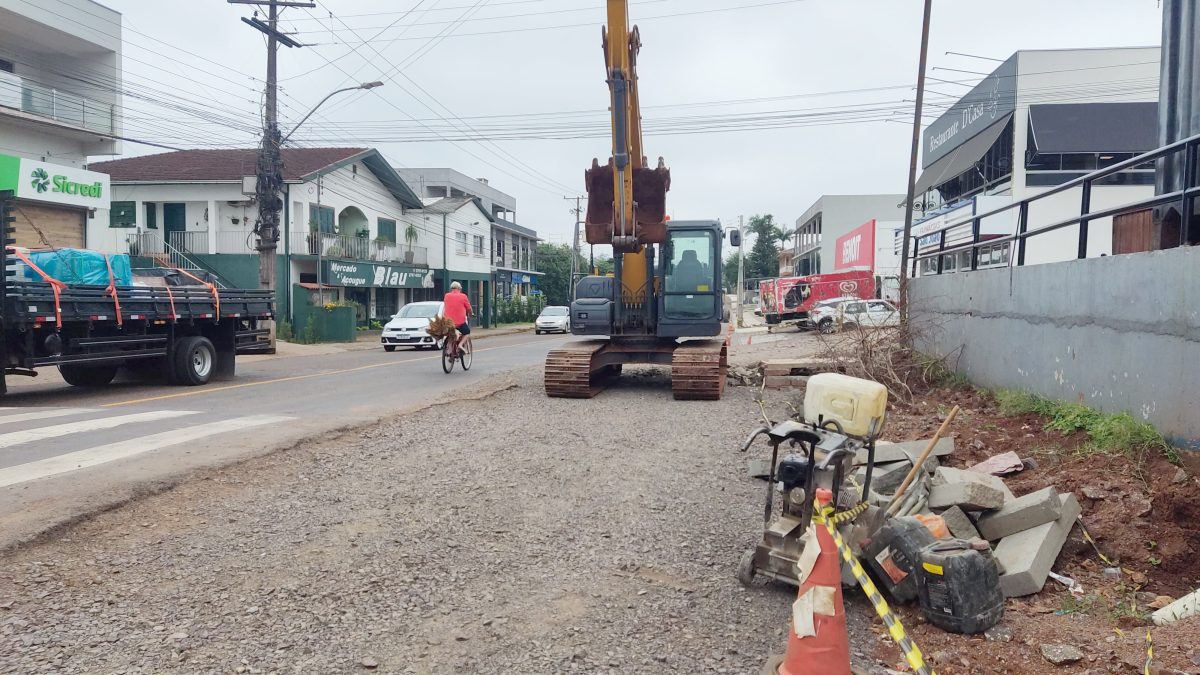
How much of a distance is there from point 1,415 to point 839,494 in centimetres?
999

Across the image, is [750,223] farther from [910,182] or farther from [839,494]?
[839,494]

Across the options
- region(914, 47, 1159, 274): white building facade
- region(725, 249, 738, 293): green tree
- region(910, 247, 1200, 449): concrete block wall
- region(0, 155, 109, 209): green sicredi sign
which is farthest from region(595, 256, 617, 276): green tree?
region(725, 249, 738, 293): green tree

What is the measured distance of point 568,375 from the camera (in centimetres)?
1262

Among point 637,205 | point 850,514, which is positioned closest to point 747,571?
point 850,514

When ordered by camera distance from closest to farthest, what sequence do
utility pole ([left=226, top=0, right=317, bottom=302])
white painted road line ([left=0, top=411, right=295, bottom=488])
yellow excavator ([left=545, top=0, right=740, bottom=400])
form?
white painted road line ([left=0, top=411, right=295, bottom=488])
yellow excavator ([left=545, top=0, right=740, bottom=400])
utility pole ([left=226, top=0, right=317, bottom=302])

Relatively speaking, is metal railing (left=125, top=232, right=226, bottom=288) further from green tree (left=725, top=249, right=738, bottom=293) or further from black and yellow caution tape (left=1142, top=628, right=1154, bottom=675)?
green tree (left=725, top=249, right=738, bottom=293)

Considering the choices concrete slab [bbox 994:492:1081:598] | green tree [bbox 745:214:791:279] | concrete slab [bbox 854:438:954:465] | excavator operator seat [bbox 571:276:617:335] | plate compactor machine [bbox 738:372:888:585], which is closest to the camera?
plate compactor machine [bbox 738:372:888:585]

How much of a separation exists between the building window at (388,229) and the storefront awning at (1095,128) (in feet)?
93.7

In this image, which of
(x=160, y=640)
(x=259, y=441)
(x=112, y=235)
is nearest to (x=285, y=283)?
(x=112, y=235)

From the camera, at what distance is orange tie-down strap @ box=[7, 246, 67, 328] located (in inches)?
456

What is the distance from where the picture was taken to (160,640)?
151 inches

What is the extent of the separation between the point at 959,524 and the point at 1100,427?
1937 millimetres

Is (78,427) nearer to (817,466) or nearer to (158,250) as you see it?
(817,466)

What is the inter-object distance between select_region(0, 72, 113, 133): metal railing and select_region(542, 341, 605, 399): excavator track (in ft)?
60.3
